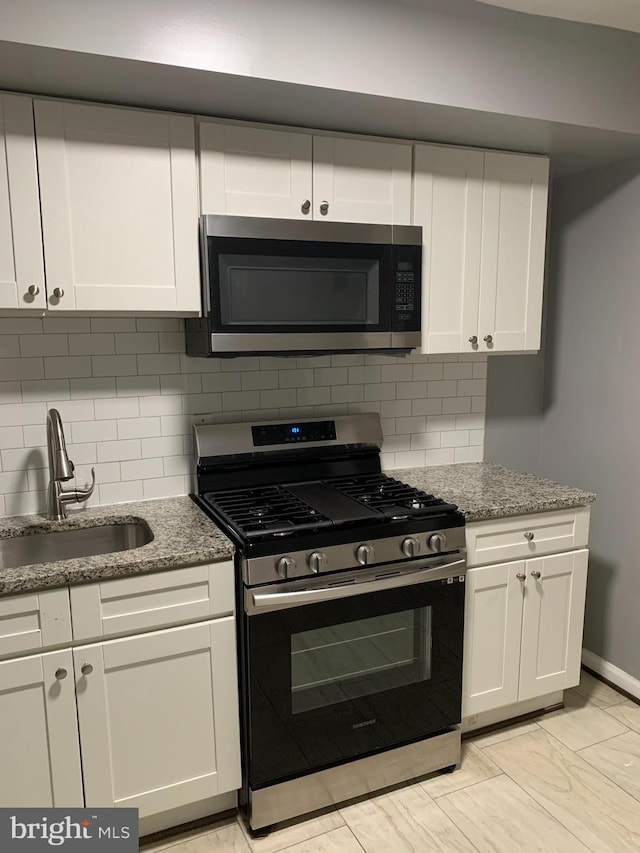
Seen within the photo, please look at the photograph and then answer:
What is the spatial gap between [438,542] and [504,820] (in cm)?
90

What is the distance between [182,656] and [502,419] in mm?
1841

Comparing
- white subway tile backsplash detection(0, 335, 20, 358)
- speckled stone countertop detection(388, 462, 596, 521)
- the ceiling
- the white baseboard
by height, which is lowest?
the white baseboard

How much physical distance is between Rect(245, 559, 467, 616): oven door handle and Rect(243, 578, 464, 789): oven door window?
0.8 inches

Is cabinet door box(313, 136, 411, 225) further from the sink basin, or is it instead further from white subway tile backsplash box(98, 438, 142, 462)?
the sink basin

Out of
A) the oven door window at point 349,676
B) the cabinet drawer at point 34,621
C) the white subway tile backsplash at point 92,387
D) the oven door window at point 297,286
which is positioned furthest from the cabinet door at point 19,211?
the oven door window at point 349,676

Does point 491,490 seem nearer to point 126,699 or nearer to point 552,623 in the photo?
point 552,623

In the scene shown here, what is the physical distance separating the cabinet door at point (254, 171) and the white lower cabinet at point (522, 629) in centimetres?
142

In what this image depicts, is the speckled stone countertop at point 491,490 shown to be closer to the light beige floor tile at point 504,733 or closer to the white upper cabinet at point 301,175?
the light beige floor tile at point 504,733

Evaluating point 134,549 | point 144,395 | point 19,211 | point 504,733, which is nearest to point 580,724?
point 504,733

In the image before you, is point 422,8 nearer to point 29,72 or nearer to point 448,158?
point 448,158

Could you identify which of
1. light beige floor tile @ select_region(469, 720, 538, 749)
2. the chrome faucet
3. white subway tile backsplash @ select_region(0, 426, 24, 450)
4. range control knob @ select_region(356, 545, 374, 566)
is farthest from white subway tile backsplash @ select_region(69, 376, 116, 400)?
light beige floor tile @ select_region(469, 720, 538, 749)

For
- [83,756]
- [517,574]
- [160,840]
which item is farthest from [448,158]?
[160,840]

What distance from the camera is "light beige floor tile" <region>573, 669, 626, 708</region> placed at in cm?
270

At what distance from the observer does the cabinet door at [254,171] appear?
2.03 metres
